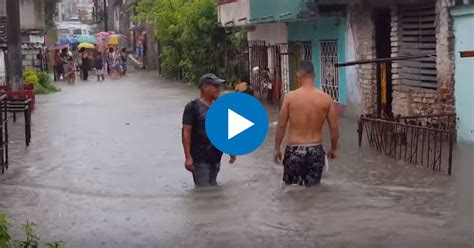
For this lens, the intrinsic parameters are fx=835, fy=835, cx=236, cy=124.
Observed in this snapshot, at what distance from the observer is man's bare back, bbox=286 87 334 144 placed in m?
8.47

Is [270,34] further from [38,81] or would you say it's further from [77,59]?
[77,59]

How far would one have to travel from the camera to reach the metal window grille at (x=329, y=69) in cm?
1912

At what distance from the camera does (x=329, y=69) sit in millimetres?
19641

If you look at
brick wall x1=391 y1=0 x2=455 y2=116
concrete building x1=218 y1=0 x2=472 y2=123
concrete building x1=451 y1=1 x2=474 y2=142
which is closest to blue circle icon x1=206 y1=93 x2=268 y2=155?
concrete building x1=218 y1=0 x2=472 y2=123

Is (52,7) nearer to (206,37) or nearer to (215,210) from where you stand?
(206,37)

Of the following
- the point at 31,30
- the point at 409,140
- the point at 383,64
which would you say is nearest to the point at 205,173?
the point at 409,140

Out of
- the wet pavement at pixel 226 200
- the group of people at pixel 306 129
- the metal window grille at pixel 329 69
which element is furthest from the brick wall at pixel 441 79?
the group of people at pixel 306 129

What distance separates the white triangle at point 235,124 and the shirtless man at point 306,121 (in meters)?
0.41

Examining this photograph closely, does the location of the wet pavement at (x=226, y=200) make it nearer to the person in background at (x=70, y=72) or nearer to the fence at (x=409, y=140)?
the fence at (x=409, y=140)

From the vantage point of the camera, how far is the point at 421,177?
10250 millimetres

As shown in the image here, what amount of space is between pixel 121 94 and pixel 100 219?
21.1 m

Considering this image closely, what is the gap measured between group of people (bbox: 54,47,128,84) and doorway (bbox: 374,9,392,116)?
23560mm

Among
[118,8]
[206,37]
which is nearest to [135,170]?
[206,37]

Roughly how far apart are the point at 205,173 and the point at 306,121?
154cm
